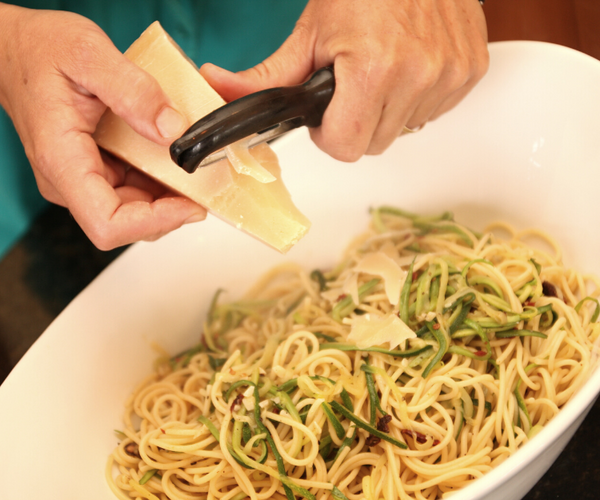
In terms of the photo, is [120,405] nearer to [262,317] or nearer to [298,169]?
[262,317]

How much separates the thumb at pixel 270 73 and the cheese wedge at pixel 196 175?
49mm

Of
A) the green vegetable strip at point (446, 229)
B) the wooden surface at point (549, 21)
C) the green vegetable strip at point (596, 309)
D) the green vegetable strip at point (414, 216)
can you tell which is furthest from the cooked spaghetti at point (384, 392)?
the wooden surface at point (549, 21)

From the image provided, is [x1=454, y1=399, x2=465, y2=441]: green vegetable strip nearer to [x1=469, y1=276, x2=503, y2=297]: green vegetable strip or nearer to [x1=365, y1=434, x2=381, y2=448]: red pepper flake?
[x1=365, y1=434, x2=381, y2=448]: red pepper flake

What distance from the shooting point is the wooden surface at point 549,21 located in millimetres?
1690

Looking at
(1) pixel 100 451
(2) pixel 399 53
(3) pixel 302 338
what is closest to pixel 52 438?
(1) pixel 100 451

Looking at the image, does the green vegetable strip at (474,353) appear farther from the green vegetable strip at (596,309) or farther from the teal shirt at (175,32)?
the teal shirt at (175,32)

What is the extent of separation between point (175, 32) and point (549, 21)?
49.4 inches

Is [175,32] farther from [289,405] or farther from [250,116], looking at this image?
[289,405]

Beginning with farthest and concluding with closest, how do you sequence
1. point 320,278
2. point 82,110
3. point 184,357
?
point 320,278
point 184,357
point 82,110

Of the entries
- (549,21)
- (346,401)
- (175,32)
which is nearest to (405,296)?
(346,401)

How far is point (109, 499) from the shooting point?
110cm

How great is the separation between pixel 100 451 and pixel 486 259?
1.00 metres

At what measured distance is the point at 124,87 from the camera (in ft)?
3.02

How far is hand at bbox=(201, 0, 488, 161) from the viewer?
104 cm
